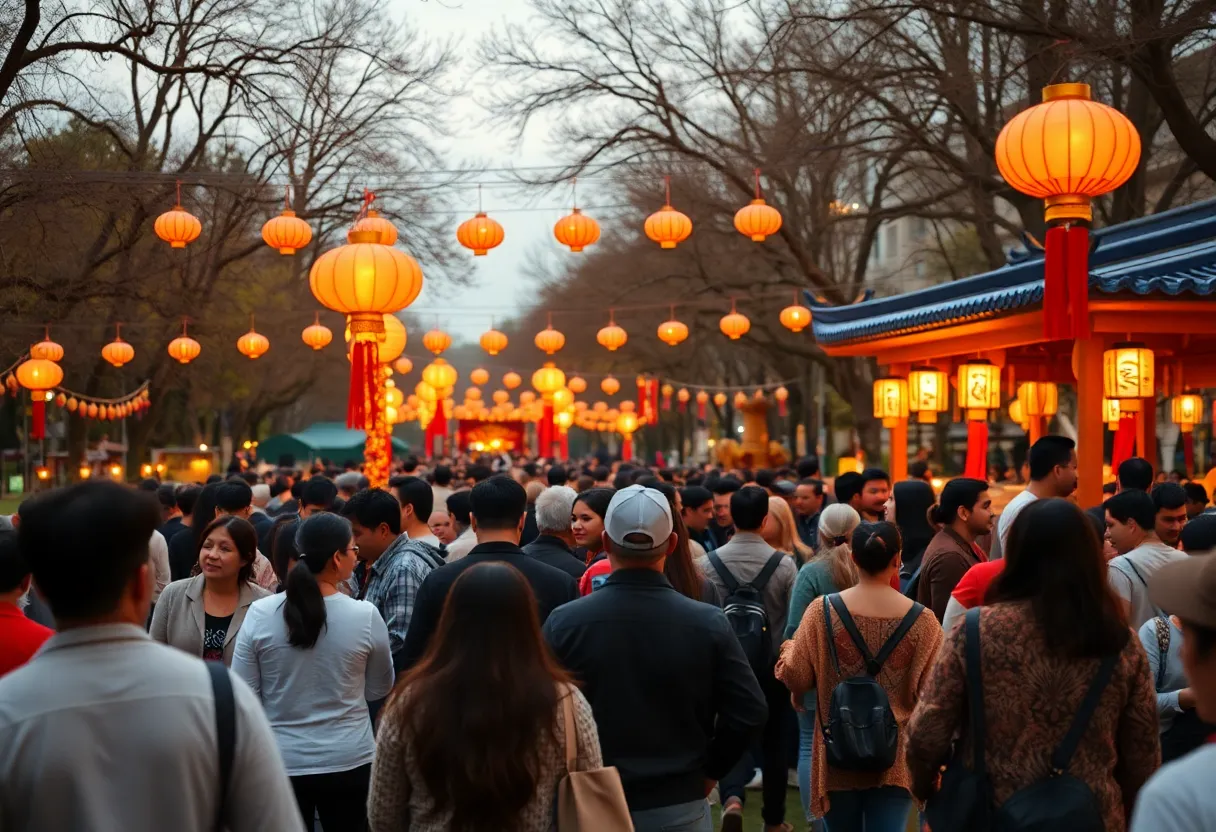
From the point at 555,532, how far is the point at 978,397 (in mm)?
9333

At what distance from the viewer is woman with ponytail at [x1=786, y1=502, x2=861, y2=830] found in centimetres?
645

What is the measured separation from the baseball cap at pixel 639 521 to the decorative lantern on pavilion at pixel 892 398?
13.4m

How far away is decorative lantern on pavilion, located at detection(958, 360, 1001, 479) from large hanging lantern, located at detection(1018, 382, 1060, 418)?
4.16 meters

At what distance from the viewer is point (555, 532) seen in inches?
283

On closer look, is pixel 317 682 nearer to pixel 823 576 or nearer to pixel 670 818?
pixel 670 818

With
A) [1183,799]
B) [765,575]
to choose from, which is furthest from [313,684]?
[1183,799]

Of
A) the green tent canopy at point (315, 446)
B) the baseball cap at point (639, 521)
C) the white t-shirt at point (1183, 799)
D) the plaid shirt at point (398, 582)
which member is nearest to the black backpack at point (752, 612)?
the plaid shirt at point (398, 582)

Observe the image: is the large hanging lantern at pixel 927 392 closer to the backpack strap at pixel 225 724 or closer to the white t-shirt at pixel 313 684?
the white t-shirt at pixel 313 684

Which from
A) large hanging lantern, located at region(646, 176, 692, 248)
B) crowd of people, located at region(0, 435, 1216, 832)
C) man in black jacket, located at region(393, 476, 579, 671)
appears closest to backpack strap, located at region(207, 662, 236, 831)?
crowd of people, located at region(0, 435, 1216, 832)

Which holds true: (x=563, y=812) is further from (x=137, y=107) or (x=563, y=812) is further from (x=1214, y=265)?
(x=137, y=107)

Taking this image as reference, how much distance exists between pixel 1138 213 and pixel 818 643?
56.4 feet

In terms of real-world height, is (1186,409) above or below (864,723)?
above

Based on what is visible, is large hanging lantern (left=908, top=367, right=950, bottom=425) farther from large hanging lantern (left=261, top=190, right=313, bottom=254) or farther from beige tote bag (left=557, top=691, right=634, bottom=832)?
beige tote bag (left=557, top=691, right=634, bottom=832)

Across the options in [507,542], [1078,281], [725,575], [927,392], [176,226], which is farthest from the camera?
[176,226]
